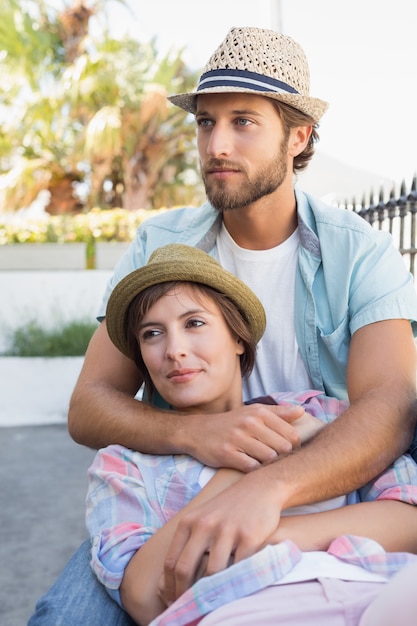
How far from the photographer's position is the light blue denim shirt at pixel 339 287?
85.3 inches

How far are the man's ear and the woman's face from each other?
0.80 meters

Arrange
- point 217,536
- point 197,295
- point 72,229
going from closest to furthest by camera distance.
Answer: point 217,536, point 197,295, point 72,229

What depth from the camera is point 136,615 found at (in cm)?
161

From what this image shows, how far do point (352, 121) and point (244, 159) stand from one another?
27.5ft

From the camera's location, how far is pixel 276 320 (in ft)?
7.75

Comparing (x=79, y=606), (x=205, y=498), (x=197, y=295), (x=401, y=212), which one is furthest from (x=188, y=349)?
(x=401, y=212)

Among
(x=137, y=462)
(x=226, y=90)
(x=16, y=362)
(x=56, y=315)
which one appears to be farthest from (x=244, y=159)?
(x=56, y=315)

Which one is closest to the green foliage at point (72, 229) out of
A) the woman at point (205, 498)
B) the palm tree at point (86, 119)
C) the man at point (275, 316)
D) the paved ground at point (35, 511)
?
the paved ground at point (35, 511)

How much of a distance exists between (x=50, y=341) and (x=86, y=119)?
1004 centimetres

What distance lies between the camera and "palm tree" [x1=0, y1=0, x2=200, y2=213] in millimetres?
15367

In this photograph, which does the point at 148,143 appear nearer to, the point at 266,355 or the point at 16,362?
the point at 16,362

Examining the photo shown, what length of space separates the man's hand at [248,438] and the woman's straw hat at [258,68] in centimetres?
101

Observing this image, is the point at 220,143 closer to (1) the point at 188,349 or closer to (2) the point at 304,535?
(1) the point at 188,349

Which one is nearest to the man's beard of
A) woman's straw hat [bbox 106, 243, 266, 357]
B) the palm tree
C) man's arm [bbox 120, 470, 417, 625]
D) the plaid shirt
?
woman's straw hat [bbox 106, 243, 266, 357]
